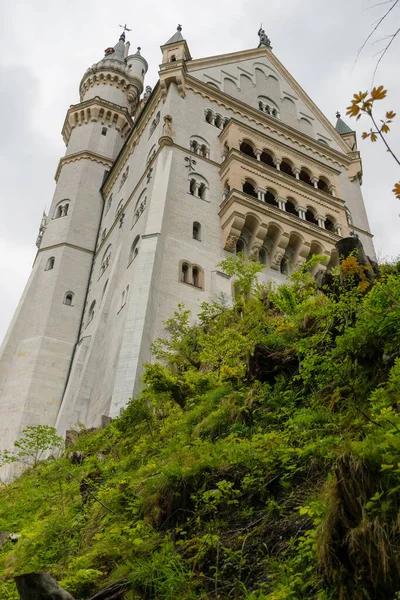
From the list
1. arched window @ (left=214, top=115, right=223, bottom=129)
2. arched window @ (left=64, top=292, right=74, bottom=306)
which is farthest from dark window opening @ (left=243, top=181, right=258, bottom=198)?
arched window @ (left=64, top=292, right=74, bottom=306)

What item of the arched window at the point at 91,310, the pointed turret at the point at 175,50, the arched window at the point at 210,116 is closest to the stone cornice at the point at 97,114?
the pointed turret at the point at 175,50

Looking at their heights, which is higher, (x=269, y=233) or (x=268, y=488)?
(x=269, y=233)

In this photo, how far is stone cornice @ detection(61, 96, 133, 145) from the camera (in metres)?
41.0

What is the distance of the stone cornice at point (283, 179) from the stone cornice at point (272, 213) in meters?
2.19

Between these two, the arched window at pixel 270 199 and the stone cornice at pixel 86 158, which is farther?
the stone cornice at pixel 86 158

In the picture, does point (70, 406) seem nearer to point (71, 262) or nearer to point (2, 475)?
point (2, 475)

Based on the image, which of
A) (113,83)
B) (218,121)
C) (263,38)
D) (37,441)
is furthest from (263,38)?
(37,441)

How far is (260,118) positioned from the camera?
106 ft

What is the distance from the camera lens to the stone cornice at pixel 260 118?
103 ft

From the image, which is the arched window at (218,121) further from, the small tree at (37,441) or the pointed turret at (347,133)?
the small tree at (37,441)

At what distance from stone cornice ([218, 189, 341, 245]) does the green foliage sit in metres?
14.3

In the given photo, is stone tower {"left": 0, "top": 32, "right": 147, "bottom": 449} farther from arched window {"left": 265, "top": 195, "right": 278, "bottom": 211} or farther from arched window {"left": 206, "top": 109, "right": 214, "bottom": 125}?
arched window {"left": 265, "top": 195, "right": 278, "bottom": 211}

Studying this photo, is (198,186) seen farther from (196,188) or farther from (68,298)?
(68,298)

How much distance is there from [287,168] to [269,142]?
1.77m
